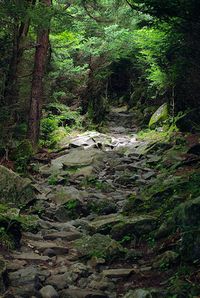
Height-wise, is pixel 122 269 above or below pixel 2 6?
below

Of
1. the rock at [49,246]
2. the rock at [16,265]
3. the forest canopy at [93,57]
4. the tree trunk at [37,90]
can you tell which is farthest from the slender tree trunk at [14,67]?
the rock at [16,265]

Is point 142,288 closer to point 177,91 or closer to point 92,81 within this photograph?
point 177,91

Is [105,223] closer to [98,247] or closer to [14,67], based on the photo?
[98,247]

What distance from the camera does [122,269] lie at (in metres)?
5.58

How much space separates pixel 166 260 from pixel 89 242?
1.68 metres

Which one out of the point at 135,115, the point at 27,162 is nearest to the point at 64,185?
the point at 27,162

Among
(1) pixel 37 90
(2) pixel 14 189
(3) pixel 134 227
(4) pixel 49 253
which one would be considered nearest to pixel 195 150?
(3) pixel 134 227

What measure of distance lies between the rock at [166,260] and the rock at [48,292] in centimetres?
144

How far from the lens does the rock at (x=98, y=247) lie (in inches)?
243

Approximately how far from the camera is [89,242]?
673cm

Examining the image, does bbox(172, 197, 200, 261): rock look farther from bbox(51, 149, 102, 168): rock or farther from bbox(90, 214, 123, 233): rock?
bbox(51, 149, 102, 168): rock

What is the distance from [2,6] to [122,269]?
7.15 m

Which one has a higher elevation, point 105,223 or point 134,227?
point 134,227

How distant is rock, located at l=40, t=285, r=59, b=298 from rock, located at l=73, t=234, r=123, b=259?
135 centimetres
